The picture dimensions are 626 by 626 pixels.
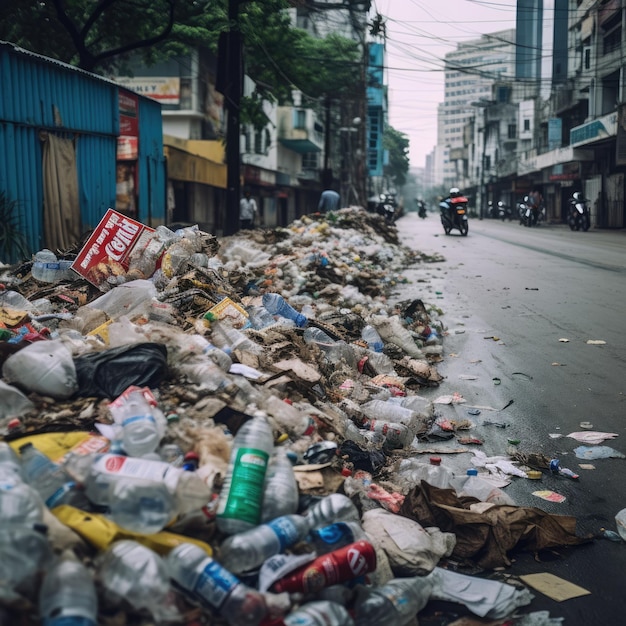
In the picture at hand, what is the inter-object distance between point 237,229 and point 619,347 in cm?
1039

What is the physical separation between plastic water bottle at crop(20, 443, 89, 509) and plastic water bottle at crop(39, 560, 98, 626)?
0.42 metres

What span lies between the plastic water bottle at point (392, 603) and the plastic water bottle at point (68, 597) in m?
0.85

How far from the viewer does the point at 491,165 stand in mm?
87188

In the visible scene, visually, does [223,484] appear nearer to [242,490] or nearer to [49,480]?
[242,490]

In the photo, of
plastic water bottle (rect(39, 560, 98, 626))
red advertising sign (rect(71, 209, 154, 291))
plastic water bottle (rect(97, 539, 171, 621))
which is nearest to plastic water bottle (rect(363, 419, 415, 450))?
plastic water bottle (rect(97, 539, 171, 621))

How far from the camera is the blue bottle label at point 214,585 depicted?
2.14m

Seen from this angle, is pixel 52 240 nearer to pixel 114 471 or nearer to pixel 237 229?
pixel 237 229

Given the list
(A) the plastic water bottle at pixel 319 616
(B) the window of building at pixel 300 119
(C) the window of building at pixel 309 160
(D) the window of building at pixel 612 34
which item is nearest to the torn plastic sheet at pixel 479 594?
(A) the plastic water bottle at pixel 319 616

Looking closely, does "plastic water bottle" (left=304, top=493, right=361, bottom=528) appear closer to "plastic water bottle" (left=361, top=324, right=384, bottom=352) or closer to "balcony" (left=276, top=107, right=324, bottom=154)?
"plastic water bottle" (left=361, top=324, right=384, bottom=352)

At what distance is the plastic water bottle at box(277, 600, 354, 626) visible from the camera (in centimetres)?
215

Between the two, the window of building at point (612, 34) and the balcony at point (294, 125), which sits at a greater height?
the window of building at point (612, 34)

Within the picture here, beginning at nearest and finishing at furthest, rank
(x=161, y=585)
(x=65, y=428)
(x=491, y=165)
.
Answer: (x=161, y=585)
(x=65, y=428)
(x=491, y=165)

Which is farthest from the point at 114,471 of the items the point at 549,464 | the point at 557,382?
the point at 557,382

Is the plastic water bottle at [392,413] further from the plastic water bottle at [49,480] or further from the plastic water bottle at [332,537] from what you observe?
the plastic water bottle at [49,480]
